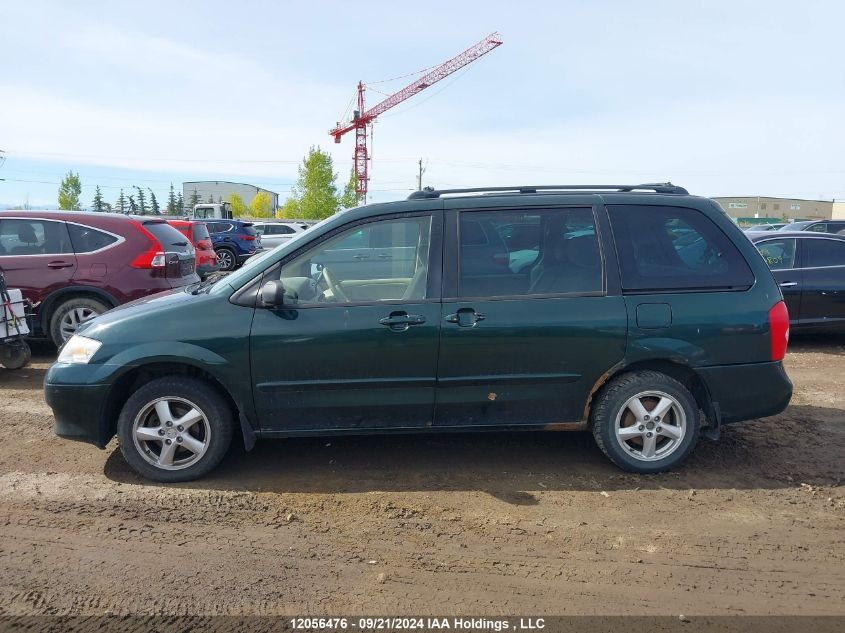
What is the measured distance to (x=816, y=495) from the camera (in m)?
4.02

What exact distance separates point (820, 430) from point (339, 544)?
13.2 feet

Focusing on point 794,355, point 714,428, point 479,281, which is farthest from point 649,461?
point 794,355

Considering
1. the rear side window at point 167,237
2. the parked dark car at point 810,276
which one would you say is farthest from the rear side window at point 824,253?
the rear side window at point 167,237

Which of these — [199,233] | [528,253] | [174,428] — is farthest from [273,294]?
[199,233]

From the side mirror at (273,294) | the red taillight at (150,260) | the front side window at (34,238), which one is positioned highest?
the front side window at (34,238)

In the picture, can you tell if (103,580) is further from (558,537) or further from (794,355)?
(794,355)

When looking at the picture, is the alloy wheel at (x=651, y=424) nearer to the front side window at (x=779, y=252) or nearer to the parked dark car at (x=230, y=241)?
the front side window at (x=779, y=252)

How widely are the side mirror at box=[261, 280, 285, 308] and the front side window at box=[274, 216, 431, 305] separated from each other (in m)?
0.11

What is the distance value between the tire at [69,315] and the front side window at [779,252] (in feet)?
27.8

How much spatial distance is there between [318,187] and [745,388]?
5644 cm

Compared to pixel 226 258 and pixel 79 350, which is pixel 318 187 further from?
pixel 79 350

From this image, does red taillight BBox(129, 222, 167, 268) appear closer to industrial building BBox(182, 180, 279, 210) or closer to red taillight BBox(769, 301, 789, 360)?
red taillight BBox(769, 301, 789, 360)

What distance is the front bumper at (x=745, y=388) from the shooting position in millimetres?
4211

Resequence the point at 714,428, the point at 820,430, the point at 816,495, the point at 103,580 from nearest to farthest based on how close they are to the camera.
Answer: the point at 103,580 → the point at 816,495 → the point at 714,428 → the point at 820,430
